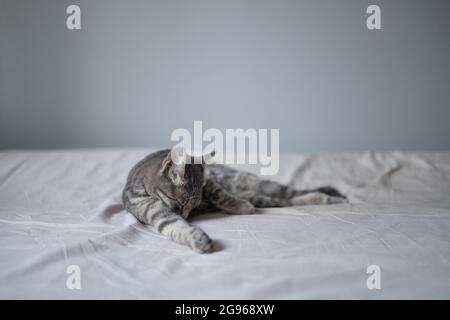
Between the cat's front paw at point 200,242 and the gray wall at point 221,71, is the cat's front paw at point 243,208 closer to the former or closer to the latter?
the cat's front paw at point 200,242

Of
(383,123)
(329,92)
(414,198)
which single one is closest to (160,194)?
(414,198)

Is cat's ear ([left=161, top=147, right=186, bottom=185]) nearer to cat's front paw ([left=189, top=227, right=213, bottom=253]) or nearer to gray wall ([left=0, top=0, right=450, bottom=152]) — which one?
cat's front paw ([left=189, top=227, right=213, bottom=253])

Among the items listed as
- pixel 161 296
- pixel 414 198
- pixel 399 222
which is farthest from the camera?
pixel 414 198

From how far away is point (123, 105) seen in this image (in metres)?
2.32

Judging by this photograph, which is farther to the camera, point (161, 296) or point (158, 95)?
point (158, 95)

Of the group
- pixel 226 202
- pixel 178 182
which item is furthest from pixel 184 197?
pixel 226 202

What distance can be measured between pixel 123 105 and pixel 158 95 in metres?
0.20

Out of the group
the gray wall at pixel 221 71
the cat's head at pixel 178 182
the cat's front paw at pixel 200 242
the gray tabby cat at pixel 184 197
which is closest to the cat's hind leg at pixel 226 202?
the gray tabby cat at pixel 184 197

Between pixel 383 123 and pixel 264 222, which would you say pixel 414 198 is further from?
pixel 383 123

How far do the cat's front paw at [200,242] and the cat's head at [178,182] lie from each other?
0.21 meters

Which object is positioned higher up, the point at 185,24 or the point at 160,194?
the point at 185,24

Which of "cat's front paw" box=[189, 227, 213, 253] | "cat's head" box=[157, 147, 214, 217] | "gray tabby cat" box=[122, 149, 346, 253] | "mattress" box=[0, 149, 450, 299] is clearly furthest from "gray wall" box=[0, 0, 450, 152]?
"cat's front paw" box=[189, 227, 213, 253]

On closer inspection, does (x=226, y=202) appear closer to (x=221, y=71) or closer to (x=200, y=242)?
(x=200, y=242)

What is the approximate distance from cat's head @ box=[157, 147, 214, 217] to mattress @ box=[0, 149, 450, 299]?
9 centimetres
